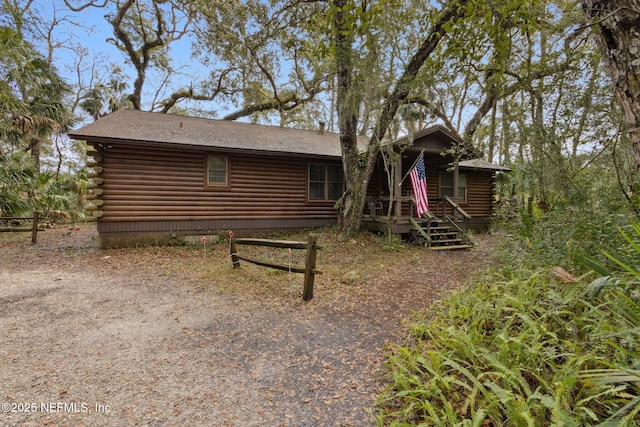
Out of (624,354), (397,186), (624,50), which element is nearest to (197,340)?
(624,354)

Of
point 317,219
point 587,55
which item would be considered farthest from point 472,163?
point 587,55

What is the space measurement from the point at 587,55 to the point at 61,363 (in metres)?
8.65

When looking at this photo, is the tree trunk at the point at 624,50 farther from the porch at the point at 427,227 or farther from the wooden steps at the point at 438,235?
the wooden steps at the point at 438,235

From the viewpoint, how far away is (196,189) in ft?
32.2

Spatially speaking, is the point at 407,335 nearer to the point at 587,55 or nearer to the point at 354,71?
the point at 587,55

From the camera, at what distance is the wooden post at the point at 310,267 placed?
4695 millimetres

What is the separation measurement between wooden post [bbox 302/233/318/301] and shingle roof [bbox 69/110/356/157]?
6204 mm

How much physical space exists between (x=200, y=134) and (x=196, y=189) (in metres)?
2.07

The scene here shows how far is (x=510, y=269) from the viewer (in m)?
4.48

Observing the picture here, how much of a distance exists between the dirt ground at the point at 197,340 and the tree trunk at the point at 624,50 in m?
3.27

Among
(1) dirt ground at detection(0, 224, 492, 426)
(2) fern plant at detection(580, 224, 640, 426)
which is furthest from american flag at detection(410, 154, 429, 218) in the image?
(2) fern plant at detection(580, 224, 640, 426)

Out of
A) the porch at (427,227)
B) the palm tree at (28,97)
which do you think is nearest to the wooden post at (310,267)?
the porch at (427,227)

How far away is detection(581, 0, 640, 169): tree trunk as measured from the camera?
2604 millimetres

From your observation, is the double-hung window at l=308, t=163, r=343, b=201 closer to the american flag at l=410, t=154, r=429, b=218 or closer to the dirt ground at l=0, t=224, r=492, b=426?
the american flag at l=410, t=154, r=429, b=218
